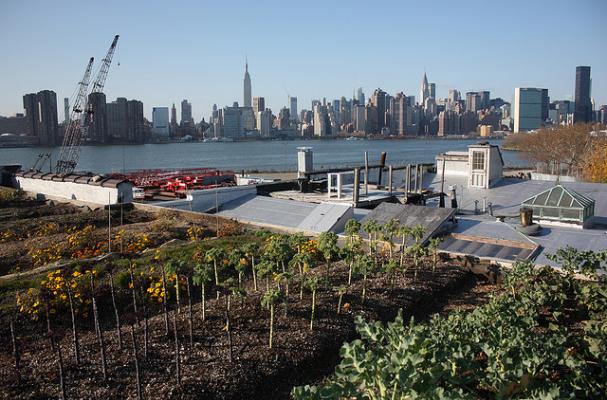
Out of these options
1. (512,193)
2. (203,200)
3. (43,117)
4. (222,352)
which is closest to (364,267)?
(222,352)

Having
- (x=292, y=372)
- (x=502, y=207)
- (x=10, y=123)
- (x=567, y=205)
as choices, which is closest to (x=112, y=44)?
(x=502, y=207)

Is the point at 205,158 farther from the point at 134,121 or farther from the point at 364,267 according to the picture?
the point at 364,267

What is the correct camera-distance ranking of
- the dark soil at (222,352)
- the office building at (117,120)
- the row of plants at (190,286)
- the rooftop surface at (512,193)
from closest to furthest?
the dark soil at (222,352) → the row of plants at (190,286) → the rooftop surface at (512,193) → the office building at (117,120)

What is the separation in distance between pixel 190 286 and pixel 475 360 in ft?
23.1

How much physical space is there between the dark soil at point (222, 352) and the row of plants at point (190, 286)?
0.39 ft

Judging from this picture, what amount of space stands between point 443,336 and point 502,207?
17.4 metres

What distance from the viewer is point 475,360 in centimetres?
763

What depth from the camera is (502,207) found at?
23.6 metres

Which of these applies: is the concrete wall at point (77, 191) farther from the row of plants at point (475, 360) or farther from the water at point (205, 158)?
the water at point (205, 158)

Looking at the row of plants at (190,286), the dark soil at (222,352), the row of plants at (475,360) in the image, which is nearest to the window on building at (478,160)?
the row of plants at (190,286)

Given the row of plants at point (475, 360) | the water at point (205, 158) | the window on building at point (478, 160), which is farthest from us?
the water at point (205, 158)

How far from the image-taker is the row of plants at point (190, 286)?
9.64 m

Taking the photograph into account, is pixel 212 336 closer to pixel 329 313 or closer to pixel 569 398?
pixel 329 313

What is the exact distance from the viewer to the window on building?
27359 millimetres
